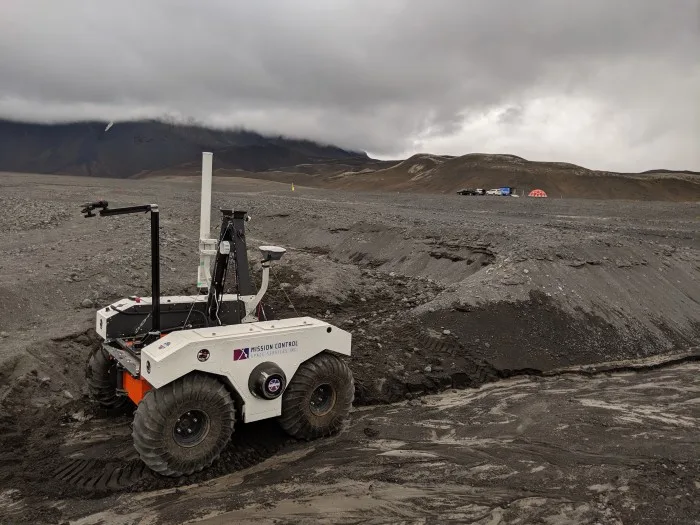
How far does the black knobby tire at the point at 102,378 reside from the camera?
5711mm

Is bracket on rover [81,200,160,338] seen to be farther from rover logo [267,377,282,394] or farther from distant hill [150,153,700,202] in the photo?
distant hill [150,153,700,202]

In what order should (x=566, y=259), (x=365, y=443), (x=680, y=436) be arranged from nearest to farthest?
(x=365, y=443) < (x=680, y=436) < (x=566, y=259)

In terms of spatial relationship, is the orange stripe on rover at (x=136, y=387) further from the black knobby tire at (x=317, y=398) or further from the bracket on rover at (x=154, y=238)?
the black knobby tire at (x=317, y=398)

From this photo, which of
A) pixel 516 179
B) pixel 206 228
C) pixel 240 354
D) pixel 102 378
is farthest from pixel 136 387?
pixel 516 179

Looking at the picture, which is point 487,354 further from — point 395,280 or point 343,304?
point 395,280

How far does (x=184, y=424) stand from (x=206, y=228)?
181cm

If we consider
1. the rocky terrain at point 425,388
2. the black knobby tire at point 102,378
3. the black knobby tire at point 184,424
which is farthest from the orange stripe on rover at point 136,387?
the black knobby tire at point 102,378

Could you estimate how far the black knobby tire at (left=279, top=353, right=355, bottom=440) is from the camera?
16.9 ft

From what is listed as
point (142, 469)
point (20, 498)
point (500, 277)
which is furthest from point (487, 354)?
point (20, 498)

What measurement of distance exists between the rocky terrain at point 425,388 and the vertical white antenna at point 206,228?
155 centimetres

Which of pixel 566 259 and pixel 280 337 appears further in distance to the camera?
pixel 566 259

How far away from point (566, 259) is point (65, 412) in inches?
345

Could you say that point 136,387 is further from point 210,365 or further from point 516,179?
point 516,179

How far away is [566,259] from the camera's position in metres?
10.8
